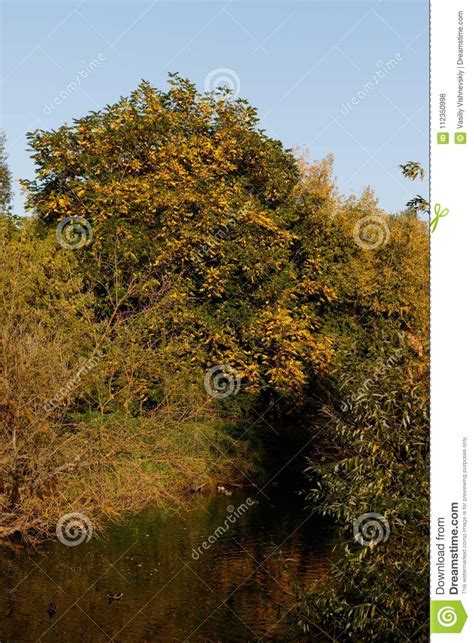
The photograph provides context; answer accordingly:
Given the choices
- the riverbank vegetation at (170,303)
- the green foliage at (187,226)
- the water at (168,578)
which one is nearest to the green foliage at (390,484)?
the water at (168,578)

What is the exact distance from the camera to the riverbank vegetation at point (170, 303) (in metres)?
20.6

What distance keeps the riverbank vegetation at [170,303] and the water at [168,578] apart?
901mm

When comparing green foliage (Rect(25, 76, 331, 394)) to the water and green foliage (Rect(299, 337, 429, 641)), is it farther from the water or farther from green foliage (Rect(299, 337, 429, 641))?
green foliage (Rect(299, 337, 429, 641))

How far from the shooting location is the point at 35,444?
20281 millimetres

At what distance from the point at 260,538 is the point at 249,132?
1513cm

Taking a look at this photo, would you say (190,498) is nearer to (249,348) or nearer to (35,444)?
(249,348)

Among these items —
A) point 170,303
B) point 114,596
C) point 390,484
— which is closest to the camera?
point 390,484

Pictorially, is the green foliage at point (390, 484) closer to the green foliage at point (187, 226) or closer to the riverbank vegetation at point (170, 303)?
the riverbank vegetation at point (170, 303)

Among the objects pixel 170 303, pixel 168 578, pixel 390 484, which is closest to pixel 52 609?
pixel 168 578

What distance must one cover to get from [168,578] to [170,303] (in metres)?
10.8

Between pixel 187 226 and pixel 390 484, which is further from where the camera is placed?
pixel 187 226
